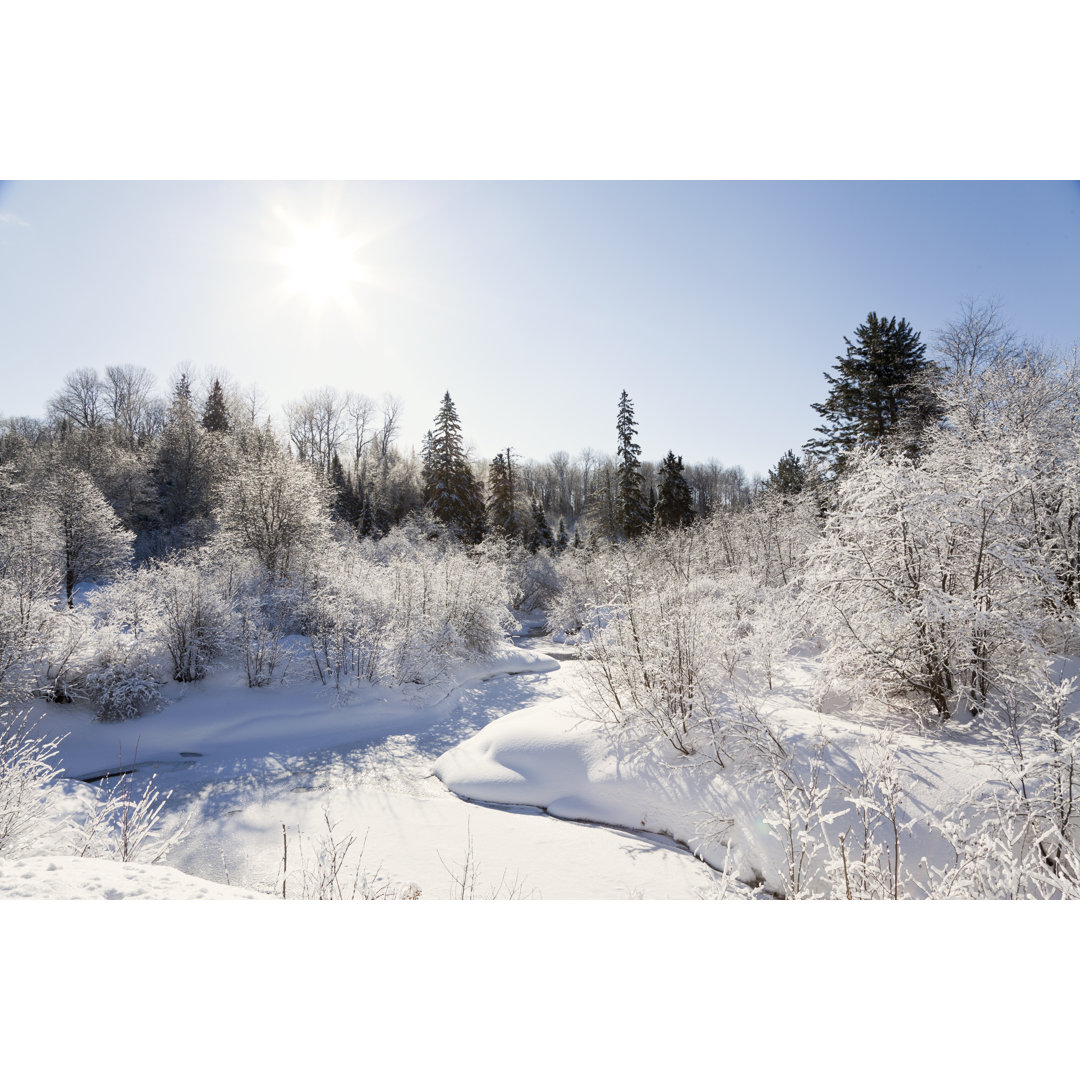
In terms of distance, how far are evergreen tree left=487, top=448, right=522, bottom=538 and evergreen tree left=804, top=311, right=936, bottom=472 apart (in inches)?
733

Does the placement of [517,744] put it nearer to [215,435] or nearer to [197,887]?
[197,887]

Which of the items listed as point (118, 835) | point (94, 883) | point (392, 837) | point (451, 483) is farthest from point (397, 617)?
point (451, 483)

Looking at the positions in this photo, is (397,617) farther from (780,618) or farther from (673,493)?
(673,493)

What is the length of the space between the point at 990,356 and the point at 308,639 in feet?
77.2

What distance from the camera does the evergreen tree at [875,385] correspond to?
1783cm

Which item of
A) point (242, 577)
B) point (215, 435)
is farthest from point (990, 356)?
point (215, 435)

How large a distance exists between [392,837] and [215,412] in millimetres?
36240

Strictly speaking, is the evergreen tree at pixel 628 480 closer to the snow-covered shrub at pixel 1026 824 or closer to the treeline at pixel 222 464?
the treeline at pixel 222 464

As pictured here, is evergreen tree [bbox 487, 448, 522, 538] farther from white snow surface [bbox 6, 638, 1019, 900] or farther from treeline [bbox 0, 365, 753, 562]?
white snow surface [bbox 6, 638, 1019, 900]

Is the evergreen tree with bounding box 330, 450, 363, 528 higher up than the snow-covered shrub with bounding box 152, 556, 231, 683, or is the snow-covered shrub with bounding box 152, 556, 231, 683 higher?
the evergreen tree with bounding box 330, 450, 363, 528

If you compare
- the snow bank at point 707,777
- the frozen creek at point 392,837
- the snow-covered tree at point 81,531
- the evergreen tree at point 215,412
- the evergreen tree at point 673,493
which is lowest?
the frozen creek at point 392,837

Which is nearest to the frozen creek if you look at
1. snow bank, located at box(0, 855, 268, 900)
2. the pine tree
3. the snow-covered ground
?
the snow-covered ground

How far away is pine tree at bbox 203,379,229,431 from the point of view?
3259 centimetres

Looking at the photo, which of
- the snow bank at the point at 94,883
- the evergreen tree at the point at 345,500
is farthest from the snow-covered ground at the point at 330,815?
the evergreen tree at the point at 345,500
